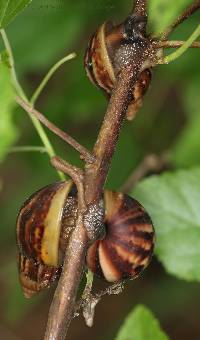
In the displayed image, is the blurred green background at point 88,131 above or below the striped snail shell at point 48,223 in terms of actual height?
Result: below


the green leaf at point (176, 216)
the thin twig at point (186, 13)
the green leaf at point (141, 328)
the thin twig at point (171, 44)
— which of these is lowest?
the green leaf at point (141, 328)

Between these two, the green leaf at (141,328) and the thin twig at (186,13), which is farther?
the green leaf at (141,328)

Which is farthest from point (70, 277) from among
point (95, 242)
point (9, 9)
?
point (9, 9)

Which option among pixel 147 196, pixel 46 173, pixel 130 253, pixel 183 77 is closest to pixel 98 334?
pixel 46 173

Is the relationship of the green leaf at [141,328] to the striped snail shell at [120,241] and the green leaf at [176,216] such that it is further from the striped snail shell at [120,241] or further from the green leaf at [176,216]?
the striped snail shell at [120,241]

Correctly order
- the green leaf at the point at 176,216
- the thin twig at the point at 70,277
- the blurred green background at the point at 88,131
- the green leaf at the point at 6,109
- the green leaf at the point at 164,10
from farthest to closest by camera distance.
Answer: the blurred green background at the point at 88,131 → the green leaf at the point at 176,216 → the green leaf at the point at 6,109 → the thin twig at the point at 70,277 → the green leaf at the point at 164,10

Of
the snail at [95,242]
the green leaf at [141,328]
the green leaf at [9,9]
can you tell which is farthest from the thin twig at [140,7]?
the green leaf at [141,328]
